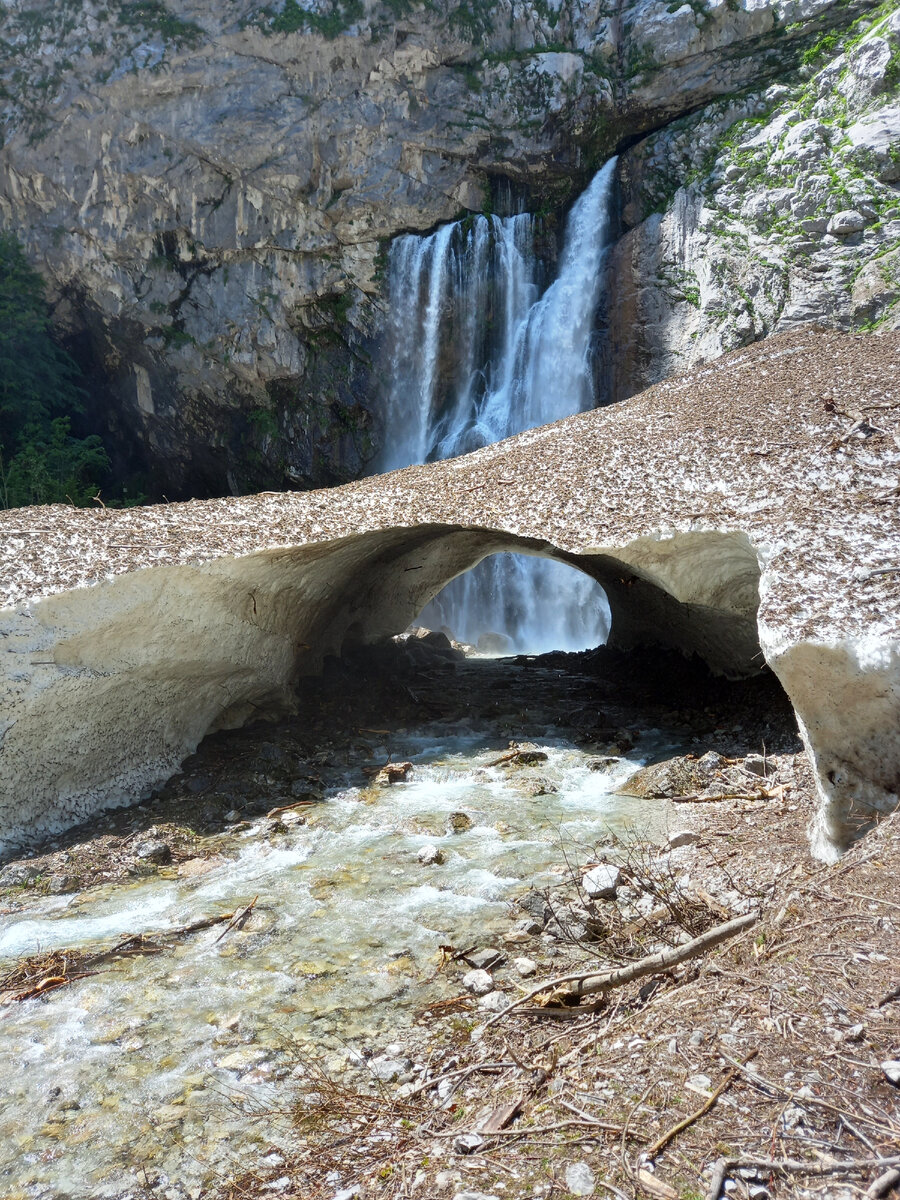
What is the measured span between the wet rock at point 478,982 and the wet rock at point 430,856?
5.22 feet

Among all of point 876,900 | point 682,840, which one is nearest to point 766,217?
point 682,840

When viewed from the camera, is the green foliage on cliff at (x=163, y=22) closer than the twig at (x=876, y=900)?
No

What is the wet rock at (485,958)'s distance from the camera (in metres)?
4.38

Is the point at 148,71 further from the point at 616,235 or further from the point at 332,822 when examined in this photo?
the point at 332,822

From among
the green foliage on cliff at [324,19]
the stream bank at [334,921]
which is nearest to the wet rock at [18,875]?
the stream bank at [334,921]

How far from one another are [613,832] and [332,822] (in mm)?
2215

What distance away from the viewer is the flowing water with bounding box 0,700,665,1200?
335 centimetres

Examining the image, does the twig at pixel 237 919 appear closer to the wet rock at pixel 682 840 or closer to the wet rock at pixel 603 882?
the wet rock at pixel 603 882

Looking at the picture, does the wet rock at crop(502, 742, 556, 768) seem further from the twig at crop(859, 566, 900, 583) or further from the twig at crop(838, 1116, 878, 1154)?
the twig at crop(838, 1116, 878, 1154)

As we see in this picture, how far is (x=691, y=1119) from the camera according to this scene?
2.43m

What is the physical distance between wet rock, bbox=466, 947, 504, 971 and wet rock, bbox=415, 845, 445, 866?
55.4 inches

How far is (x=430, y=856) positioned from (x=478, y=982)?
1.74 m

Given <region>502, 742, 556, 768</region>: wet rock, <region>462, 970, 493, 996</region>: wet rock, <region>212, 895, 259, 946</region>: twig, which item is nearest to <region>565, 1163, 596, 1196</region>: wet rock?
<region>462, 970, 493, 996</region>: wet rock

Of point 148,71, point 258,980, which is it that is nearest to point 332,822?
point 258,980
